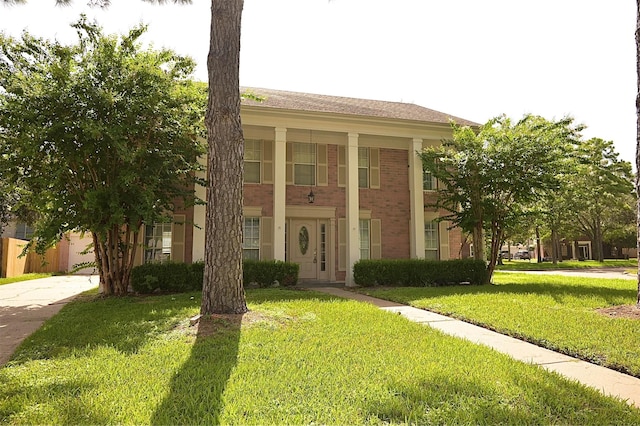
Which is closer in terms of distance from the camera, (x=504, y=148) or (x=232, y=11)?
(x=232, y=11)

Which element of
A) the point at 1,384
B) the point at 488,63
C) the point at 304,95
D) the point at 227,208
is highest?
the point at 304,95

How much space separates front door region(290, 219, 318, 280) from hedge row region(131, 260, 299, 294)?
7.82 feet

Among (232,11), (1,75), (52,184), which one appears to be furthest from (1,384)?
(1,75)

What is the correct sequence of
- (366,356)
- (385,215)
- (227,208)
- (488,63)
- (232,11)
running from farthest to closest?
(385,215) → (488,63) → (232,11) → (227,208) → (366,356)

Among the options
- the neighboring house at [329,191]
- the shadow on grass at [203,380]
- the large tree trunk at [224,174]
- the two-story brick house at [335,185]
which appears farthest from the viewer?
the two-story brick house at [335,185]

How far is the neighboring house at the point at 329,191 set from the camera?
12516mm

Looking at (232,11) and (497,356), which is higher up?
(232,11)

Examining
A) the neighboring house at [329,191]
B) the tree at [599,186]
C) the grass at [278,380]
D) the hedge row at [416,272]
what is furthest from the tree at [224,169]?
the tree at [599,186]

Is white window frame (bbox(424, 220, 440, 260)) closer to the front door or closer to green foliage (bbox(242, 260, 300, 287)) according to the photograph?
the front door

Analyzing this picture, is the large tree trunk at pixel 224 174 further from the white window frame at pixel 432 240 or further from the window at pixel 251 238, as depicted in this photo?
the white window frame at pixel 432 240

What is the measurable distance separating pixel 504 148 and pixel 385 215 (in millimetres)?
4710

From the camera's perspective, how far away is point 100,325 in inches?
240

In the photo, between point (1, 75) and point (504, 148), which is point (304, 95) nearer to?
point (504, 148)

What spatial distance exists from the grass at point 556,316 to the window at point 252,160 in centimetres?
548
